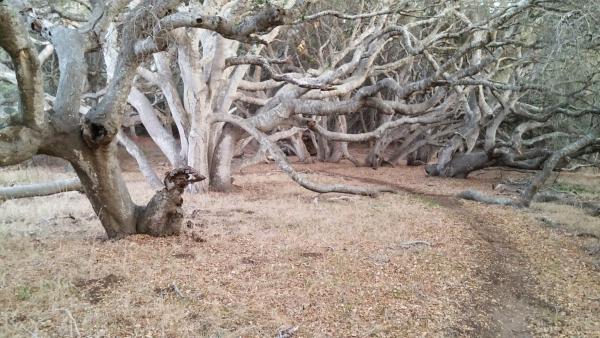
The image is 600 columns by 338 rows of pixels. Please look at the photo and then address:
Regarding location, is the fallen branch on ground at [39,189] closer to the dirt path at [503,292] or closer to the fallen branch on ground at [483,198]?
the dirt path at [503,292]

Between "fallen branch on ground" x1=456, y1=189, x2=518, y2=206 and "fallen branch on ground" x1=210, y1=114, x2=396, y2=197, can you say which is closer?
"fallen branch on ground" x1=210, y1=114, x2=396, y2=197

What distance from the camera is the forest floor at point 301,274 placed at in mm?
3543

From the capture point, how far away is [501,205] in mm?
9188

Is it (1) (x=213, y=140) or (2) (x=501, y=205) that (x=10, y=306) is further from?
(2) (x=501, y=205)

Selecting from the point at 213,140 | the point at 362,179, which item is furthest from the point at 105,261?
the point at 362,179

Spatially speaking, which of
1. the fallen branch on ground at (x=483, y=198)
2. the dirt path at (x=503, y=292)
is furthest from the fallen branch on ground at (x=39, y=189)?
the fallen branch on ground at (x=483, y=198)

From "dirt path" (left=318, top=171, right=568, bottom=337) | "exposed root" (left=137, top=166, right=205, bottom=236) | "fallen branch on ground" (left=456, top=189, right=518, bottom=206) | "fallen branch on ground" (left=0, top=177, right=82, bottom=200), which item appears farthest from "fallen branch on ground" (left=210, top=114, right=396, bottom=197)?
"fallen branch on ground" (left=0, top=177, right=82, bottom=200)

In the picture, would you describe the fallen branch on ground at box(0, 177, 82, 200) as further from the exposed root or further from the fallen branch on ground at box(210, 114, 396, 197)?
the fallen branch on ground at box(210, 114, 396, 197)

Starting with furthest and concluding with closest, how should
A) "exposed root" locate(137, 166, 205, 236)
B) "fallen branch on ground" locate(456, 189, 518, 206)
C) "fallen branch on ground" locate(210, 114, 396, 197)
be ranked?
"fallen branch on ground" locate(456, 189, 518, 206)
"fallen branch on ground" locate(210, 114, 396, 197)
"exposed root" locate(137, 166, 205, 236)

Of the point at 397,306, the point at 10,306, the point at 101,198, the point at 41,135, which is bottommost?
the point at 397,306

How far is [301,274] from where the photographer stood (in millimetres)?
4609

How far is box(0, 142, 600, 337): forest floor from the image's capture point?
3543 millimetres

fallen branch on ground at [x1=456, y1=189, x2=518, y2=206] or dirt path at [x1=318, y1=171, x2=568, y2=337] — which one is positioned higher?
fallen branch on ground at [x1=456, y1=189, x2=518, y2=206]

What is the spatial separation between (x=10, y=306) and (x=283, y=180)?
8.71m
